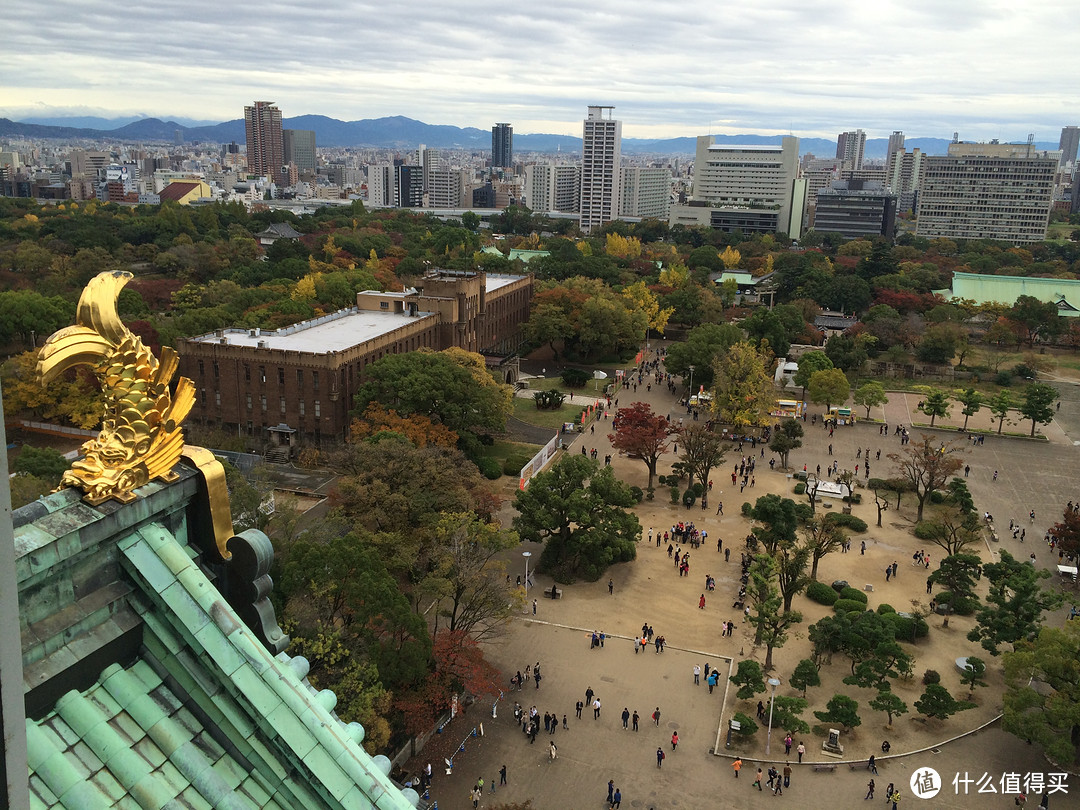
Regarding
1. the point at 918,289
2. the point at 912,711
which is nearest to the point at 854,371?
the point at 918,289

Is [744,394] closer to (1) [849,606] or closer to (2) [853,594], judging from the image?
(2) [853,594]

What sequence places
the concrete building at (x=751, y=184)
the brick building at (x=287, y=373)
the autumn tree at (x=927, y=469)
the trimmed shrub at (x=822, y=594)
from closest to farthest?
the trimmed shrub at (x=822, y=594) < the autumn tree at (x=927, y=469) < the brick building at (x=287, y=373) < the concrete building at (x=751, y=184)

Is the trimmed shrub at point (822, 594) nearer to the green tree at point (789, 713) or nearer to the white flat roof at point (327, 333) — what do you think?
the green tree at point (789, 713)

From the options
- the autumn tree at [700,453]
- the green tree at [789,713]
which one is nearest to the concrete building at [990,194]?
the autumn tree at [700,453]

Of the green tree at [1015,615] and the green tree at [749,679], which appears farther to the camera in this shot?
the green tree at [1015,615]

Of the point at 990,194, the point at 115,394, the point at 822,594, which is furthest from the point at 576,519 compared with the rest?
the point at 990,194

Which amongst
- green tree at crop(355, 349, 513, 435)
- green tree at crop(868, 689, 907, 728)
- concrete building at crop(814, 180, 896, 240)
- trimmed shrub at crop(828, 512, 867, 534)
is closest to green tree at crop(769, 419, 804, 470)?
trimmed shrub at crop(828, 512, 867, 534)
